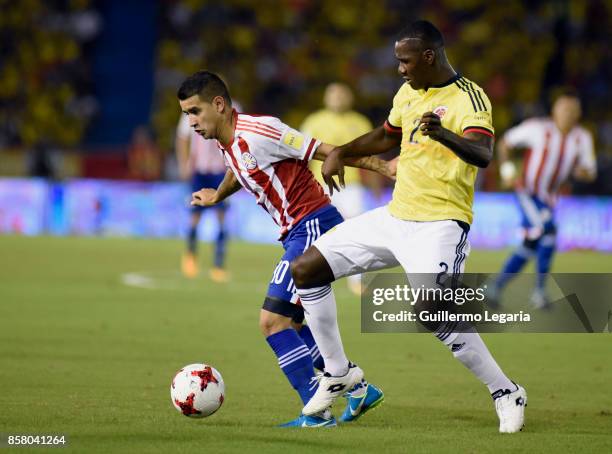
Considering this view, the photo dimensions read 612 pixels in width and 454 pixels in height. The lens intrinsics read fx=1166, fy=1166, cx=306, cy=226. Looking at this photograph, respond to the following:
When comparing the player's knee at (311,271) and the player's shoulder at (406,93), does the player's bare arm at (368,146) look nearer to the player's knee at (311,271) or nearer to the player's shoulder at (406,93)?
the player's shoulder at (406,93)

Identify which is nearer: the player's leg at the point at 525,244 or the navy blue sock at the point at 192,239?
the player's leg at the point at 525,244

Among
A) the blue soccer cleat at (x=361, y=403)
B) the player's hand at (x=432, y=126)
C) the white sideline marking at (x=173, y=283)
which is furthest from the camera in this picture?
the white sideline marking at (x=173, y=283)

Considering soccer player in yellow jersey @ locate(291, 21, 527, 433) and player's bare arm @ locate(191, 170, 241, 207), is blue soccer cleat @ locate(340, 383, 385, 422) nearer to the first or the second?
soccer player in yellow jersey @ locate(291, 21, 527, 433)

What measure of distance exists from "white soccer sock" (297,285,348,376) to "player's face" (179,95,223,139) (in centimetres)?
108

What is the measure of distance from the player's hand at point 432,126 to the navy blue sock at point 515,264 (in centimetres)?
654

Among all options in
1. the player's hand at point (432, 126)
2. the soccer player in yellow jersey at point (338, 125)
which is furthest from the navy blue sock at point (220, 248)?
the player's hand at point (432, 126)

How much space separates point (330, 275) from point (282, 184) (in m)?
0.72

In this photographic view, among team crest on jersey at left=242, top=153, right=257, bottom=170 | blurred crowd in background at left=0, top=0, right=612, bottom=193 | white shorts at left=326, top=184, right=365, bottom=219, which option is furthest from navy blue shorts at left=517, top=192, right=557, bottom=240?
Answer: blurred crowd in background at left=0, top=0, right=612, bottom=193

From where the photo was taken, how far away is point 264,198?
6.65 m

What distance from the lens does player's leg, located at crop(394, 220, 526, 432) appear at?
5.97 metres

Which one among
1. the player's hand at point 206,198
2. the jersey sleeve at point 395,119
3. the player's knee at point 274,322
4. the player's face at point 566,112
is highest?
the player's face at point 566,112

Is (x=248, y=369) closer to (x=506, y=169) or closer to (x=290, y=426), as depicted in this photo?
(x=290, y=426)

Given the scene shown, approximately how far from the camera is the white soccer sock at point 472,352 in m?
5.97

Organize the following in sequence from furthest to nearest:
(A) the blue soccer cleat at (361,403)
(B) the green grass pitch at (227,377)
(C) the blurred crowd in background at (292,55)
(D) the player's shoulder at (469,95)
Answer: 1. (C) the blurred crowd in background at (292,55)
2. (A) the blue soccer cleat at (361,403)
3. (D) the player's shoulder at (469,95)
4. (B) the green grass pitch at (227,377)
